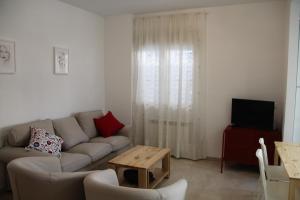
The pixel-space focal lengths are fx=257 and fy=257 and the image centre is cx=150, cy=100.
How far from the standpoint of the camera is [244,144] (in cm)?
397

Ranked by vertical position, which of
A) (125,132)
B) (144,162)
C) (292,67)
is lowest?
(144,162)

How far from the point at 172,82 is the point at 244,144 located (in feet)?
5.39

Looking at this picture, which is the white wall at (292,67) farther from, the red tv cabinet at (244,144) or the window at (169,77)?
the window at (169,77)

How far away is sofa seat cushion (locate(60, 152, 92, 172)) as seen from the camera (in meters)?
3.08

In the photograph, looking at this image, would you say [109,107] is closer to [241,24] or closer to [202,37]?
[202,37]

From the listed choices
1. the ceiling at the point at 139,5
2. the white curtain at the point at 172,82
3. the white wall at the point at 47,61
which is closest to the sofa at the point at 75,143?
the white wall at the point at 47,61

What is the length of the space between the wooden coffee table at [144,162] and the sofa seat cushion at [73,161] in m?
0.38

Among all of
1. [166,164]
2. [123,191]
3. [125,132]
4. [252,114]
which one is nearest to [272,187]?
[123,191]

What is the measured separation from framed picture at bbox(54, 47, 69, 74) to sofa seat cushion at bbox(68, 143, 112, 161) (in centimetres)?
126

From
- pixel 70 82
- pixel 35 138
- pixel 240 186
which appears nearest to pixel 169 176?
pixel 240 186

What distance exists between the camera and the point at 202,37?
177 inches

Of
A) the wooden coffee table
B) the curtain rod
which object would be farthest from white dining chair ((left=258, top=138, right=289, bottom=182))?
the curtain rod

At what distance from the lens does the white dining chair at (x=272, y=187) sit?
87.3 inches

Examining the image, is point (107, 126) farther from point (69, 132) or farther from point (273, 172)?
point (273, 172)
